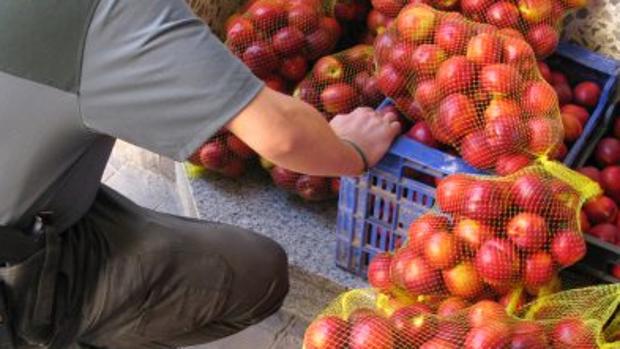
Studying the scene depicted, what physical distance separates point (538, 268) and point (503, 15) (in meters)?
0.82

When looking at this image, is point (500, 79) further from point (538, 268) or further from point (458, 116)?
point (538, 268)

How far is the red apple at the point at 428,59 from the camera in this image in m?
2.05

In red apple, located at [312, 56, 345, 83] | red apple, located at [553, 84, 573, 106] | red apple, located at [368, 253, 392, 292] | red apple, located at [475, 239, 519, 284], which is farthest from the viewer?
red apple, located at [312, 56, 345, 83]

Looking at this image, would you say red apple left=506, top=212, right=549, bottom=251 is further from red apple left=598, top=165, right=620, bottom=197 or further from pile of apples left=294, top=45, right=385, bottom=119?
pile of apples left=294, top=45, right=385, bottom=119

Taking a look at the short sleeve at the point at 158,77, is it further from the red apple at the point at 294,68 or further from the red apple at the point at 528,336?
the red apple at the point at 294,68

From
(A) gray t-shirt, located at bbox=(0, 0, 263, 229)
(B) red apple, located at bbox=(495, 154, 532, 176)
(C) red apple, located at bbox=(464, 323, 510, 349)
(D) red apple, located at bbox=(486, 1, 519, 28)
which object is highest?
(A) gray t-shirt, located at bbox=(0, 0, 263, 229)

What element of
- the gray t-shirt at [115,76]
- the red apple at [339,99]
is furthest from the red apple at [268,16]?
the gray t-shirt at [115,76]

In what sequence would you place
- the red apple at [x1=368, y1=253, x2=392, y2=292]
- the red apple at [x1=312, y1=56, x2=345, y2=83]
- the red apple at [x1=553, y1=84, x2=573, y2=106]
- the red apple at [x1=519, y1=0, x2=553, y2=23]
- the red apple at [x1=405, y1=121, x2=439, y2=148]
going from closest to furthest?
1. the red apple at [x1=368, y1=253, x2=392, y2=292]
2. the red apple at [x1=405, y1=121, x2=439, y2=148]
3. the red apple at [x1=519, y1=0, x2=553, y2=23]
4. the red apple at [x1=553, y1=84, x2=573, y2=106]
5. the red apple at [x1=312, y1=56, x2=345, y2=83]

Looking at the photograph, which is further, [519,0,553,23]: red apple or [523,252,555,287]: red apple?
[519,0,553,23]: red apple

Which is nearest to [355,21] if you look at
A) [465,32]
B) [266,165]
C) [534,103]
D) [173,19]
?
[266,165]

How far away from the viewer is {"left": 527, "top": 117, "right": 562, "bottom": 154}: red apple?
189cm

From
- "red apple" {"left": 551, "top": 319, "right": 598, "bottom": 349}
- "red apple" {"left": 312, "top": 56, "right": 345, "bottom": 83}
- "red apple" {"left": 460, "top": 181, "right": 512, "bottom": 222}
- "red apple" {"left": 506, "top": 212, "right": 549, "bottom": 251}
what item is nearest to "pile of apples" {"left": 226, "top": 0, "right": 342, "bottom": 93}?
"red apple" {"left": 312, "top": 56, "right": 345, "bottom": 83}

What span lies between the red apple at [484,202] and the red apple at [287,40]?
39.8 inches

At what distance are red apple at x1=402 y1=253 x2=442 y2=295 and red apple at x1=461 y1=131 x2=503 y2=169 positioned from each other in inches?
12.4
